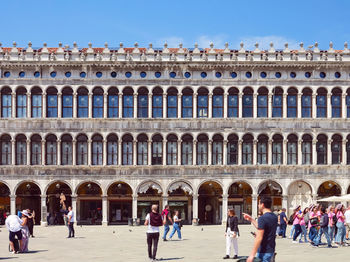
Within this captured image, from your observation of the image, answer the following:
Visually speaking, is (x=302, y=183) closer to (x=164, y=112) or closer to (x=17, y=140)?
(x=164, y=112)

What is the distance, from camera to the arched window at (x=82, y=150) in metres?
41.2

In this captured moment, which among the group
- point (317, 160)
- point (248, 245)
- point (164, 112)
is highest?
point (164, 112)

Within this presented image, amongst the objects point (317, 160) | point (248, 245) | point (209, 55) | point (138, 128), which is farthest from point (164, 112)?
point (248, 245)

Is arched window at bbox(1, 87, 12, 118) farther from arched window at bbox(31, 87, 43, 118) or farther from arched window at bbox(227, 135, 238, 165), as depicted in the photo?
arched window at bbox(227, 135, 238, 165)

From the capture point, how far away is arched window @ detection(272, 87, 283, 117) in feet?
136

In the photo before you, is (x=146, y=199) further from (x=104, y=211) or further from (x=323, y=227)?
(x=323, y=227)

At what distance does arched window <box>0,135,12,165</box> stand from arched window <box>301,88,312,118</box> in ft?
61.6

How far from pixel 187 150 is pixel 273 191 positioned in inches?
247

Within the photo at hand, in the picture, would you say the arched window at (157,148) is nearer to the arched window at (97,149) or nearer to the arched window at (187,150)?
the arched window at (187,150)

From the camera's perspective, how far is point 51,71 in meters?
41.5

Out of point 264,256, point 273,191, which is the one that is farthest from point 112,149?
point 264,256

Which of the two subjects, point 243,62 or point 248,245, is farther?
point 243,62

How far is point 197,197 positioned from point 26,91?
42.0ft

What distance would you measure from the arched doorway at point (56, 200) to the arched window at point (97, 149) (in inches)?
114
